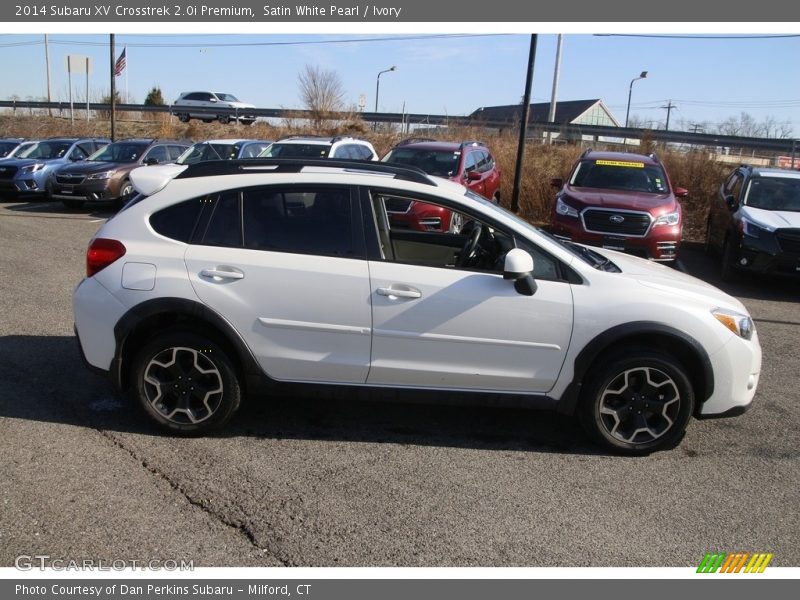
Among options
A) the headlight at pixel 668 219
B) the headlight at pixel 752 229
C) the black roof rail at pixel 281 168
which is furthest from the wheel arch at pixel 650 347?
the headlight at pixel 752 229

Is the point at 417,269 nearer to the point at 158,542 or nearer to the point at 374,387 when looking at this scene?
the point at 374,387

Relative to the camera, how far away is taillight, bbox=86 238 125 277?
465 centimetres

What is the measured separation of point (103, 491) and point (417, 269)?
2254 millimetres

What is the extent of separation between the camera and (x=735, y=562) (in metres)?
3.56

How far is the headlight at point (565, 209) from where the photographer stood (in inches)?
436

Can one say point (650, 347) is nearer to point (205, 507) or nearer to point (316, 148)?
point (205, 507)

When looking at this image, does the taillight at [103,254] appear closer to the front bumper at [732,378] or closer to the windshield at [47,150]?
the front bumper at [732,378]

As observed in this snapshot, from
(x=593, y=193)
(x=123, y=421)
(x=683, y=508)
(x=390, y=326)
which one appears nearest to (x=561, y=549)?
(x=683, y=508)

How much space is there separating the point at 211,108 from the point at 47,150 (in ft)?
70.8

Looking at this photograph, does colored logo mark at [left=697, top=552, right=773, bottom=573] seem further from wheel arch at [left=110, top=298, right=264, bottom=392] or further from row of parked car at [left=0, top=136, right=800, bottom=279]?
row of parked car at [left=0, top=136, right=800, bottom=279]

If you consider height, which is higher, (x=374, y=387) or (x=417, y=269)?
(x=417, y=269)

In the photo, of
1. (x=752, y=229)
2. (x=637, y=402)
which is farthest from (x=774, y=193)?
(x=637, y=402)

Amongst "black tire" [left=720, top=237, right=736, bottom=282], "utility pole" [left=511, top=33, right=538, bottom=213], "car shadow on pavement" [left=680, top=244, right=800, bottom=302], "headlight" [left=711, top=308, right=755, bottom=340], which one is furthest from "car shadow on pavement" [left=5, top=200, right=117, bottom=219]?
"headlight" [left=711, top=308, right=755, bottom=340]

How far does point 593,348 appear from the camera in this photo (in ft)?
Answer: 14.8
